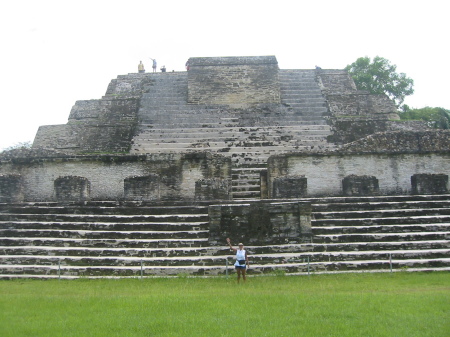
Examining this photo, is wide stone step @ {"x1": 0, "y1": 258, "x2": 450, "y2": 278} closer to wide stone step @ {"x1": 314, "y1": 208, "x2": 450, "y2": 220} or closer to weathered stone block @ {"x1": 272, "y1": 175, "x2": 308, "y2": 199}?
wide stone step @ {"x1": 314, "y1": 208, "x2": 450, "y2": 220}

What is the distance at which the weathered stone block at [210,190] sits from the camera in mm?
10773

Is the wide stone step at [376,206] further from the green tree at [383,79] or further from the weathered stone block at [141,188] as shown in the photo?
the green tree at [383,79]

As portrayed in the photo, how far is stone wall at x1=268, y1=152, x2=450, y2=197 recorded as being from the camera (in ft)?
38.8

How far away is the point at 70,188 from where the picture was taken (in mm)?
11453

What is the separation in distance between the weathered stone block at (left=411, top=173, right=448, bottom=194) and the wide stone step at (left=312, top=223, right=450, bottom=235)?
2.16m

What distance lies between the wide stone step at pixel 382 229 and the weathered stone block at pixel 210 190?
247 centimetres

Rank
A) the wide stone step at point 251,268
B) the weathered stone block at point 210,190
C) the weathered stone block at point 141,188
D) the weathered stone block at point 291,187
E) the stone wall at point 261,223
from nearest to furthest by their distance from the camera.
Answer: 1. the wide stone step at point 251,268
2. the stone wall at point 261,223
3. the weathered stone block at point 210,190
4. the weathered stone block at point 291,187
5. the weathered stone block at point 141,188

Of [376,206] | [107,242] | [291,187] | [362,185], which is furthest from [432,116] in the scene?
[107,242]

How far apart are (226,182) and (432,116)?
14.9 m

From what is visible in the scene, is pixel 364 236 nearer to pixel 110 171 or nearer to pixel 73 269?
pixel 73 269

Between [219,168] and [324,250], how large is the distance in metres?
4.03

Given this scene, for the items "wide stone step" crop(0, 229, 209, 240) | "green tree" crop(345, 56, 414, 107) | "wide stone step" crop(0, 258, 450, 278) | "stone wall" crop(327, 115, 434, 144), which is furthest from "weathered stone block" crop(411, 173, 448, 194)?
"green tree" crop(345, 56, 414, 107)

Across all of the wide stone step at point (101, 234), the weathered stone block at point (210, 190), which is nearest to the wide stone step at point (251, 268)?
the wide stone step at point (101, 234)

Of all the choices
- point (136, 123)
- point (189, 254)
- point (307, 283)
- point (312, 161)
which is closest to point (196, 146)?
point (136, 123)
